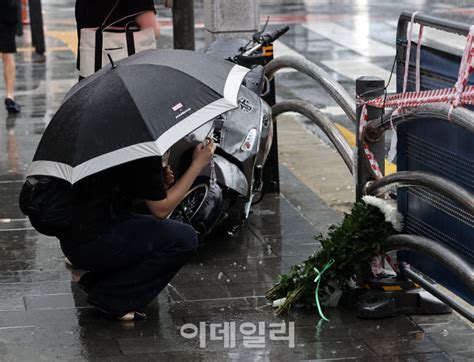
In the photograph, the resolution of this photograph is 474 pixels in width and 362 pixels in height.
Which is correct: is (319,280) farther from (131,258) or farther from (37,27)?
(37,27)

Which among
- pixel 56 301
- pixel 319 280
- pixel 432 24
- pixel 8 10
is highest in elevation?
pixel 432 24

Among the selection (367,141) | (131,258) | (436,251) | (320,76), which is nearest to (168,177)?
(131,258)

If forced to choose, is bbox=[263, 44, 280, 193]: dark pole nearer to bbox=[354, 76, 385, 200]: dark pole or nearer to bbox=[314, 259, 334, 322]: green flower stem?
bbox=[354, 76, 385, 200]: dark pole

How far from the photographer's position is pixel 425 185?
5.61 m

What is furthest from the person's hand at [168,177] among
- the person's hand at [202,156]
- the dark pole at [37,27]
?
the dark pole at [37,27]

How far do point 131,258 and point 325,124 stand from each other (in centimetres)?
252

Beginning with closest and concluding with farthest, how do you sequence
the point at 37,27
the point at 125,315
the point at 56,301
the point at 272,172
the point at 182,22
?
the point at 125,315 < the point at 56,301 < the point at 272,172 < the point at 182,22 < the point at 37,27

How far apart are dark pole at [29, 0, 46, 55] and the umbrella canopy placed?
419 inches

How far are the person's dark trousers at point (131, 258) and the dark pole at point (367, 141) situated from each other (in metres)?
1.04

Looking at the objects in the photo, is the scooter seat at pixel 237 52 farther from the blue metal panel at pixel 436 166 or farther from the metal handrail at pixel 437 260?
the metal handrail at pixel 437 260

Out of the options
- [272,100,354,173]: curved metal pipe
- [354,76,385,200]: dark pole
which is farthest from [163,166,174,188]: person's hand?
[272,100,354,173]: curved metal pipe

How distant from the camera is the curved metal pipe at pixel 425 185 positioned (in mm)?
5195

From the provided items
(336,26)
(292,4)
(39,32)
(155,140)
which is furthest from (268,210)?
(292,4)

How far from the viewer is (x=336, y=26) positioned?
19.8 m
